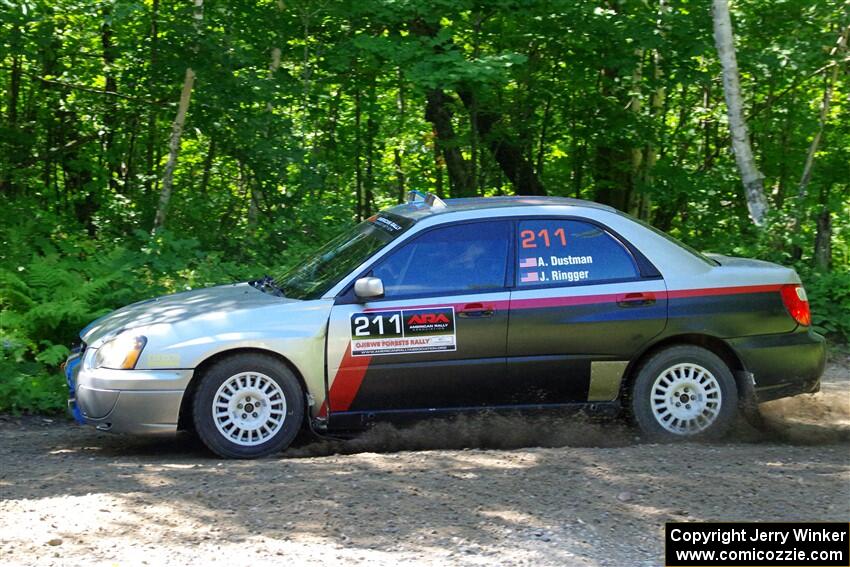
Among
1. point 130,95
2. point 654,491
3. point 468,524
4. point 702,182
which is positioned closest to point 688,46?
point 702,182

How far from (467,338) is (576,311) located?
0.82 m

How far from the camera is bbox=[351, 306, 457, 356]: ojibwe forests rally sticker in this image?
689cm

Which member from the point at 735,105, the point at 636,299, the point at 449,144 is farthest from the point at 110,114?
the point at 636,299

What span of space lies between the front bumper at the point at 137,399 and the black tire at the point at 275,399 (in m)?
0.15

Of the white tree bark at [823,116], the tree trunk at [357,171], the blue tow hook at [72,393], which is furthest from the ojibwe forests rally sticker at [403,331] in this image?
the white tree bark at [823,116]

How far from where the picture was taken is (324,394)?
689 cm

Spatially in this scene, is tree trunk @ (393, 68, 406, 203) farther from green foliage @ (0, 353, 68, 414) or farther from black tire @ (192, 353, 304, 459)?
black tire @ (192, 353, 304, 459)

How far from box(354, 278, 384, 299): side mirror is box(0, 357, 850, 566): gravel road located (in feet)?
3.27

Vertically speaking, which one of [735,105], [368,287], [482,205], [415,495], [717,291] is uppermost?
[735,105]

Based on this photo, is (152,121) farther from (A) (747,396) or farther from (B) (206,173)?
(A) (747,396)

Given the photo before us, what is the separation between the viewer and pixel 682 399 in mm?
7320

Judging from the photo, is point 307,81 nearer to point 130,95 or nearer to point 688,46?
point 130,95

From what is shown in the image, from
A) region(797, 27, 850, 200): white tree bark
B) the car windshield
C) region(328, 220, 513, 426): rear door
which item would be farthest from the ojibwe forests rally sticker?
region(797, 27, 850, 200): white tree bark

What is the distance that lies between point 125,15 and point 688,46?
692 centimetres
